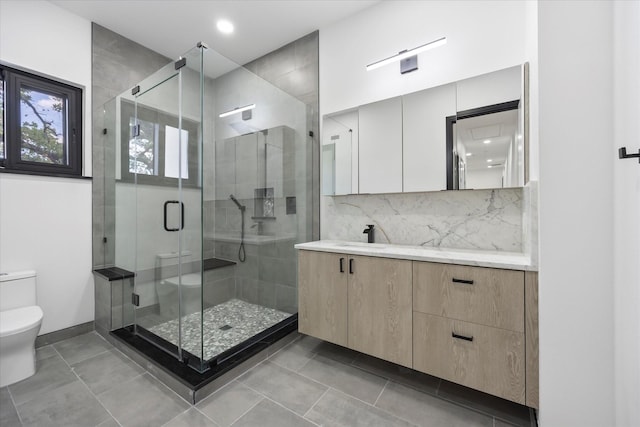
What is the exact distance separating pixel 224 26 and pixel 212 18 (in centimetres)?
14

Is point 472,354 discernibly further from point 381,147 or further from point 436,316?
point 381,147

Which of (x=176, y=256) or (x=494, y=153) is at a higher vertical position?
(x=494, y=153)

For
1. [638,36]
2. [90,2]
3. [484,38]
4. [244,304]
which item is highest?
[90,2]

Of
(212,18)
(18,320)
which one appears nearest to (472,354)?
(18,320)

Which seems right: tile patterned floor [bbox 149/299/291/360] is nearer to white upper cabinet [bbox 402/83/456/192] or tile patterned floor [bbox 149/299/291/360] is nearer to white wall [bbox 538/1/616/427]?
white upper cabinet [bbox 402/83/456/192]

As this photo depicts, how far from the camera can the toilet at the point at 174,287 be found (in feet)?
5.99

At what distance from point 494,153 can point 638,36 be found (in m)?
0.94

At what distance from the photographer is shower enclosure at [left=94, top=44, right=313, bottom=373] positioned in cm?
181

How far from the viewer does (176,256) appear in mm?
1889

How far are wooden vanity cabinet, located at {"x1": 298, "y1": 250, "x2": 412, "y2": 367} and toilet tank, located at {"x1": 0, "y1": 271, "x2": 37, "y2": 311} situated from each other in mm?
2091

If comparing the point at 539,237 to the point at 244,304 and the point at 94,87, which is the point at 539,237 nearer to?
the point at 244,304

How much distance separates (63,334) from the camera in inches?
91.3

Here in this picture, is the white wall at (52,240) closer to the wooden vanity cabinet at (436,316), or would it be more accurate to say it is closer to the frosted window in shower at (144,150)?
the frosted window in shower at (144,150)

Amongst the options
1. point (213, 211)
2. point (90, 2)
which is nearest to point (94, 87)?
point (90, 2)
